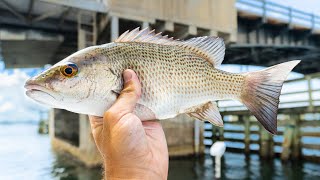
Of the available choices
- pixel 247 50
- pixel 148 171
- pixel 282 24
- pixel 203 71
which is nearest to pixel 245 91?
pixel 203 71

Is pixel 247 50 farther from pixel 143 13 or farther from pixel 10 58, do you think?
pixel 10 58

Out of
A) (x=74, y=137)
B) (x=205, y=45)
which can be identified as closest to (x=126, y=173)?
(x=205, y=45)

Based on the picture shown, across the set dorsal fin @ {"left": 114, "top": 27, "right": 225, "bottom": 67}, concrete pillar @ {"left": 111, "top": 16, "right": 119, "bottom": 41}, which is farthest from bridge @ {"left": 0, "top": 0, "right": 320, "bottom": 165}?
dorsal fin @ {"left": 114, "top": 27, "right": 225, "bottom": 67}

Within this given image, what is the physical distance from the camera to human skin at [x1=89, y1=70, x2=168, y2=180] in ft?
4.42

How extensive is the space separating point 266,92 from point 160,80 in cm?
53

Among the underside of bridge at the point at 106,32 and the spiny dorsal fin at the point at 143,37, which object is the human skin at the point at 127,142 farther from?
the underside of bridge at the point at 106,32

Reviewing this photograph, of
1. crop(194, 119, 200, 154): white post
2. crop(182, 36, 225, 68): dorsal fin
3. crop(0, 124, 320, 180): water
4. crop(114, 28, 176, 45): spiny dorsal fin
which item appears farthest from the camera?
crop(194, 119, 200, 154): white post

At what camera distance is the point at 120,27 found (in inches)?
520

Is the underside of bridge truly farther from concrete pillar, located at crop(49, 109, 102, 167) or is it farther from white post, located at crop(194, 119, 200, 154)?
white post, located at crop(194, 119, 200, 154)

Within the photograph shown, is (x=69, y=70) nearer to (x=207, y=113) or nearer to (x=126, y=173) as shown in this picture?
(x=126, y=173)

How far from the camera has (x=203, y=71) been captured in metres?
1.64

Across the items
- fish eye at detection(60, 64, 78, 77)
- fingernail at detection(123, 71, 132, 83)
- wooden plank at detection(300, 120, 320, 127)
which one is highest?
fish eye at detection(60, 64, 78, 77)

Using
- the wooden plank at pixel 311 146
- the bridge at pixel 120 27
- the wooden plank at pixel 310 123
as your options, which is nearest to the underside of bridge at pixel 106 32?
the bridge at pixel 120 27

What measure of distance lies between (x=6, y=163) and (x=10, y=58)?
7.87 m
